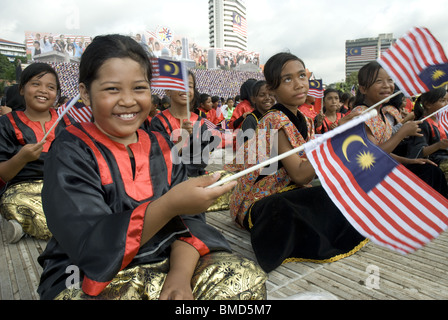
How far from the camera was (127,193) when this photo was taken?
1.37 meters

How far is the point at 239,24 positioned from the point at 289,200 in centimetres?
10667

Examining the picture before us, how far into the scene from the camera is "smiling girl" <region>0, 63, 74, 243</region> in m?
2.69

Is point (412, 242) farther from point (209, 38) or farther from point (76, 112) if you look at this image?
point (209, 38)


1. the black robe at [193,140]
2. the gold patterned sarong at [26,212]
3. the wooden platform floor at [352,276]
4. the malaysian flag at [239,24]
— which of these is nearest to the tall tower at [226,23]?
the malaysian flag at [239,24]

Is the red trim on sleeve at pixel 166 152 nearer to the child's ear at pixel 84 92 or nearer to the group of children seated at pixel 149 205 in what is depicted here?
the group of children seated at pixel 149 205

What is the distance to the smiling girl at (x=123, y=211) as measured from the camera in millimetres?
1087

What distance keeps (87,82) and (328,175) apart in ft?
3.65

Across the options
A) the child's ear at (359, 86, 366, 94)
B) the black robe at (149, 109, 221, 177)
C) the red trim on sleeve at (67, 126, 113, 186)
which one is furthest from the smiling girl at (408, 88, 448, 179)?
the red trim on sleeve at (67, 126, 113, 186)

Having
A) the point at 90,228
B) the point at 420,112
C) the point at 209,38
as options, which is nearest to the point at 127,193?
the point at 90,228

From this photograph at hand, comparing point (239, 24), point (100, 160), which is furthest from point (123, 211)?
point (239, 24)

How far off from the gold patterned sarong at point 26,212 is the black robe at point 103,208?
1.49 metres

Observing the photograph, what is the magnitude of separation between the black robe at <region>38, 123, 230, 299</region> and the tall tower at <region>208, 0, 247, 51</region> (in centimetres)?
9643

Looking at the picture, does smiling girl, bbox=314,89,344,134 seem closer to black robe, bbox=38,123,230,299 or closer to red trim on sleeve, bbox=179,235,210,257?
black robe, bbox=38,123,230,299
